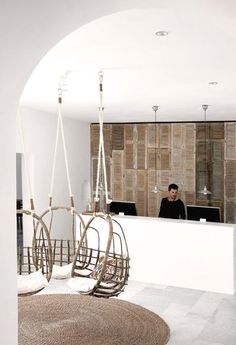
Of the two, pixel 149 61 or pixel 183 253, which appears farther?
pixel 183 253

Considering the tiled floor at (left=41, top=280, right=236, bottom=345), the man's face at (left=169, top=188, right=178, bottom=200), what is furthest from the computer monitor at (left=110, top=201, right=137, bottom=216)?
the tiled floor at (left=41, top=280, right=236, bottom=345)

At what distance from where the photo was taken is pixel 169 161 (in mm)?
8836

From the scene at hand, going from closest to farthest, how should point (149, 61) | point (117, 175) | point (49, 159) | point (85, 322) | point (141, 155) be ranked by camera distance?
point (149, 61)
point (85, 322)
point (49, 159)
point (141, 155)
point (117, 175)

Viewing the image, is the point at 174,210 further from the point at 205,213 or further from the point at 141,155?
the point at 141,155

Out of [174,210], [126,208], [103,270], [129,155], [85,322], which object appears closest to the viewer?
[103,270]

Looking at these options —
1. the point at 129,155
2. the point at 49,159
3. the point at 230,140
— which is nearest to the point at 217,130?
the point at 230,140

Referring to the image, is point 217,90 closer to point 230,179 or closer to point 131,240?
point 131,240

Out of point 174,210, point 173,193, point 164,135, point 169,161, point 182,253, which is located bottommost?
point 182,253

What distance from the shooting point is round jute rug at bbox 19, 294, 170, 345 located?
4180 millimetres

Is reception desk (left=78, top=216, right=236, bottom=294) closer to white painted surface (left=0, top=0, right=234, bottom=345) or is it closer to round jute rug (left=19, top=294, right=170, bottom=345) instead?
round jute rug (left=19, top=294, right=170, bottom=345)

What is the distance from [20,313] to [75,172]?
13.7 ft

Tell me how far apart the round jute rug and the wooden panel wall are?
3787mm

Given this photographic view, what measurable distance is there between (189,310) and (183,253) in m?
1.14

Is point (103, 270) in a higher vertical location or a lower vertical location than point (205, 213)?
lower
